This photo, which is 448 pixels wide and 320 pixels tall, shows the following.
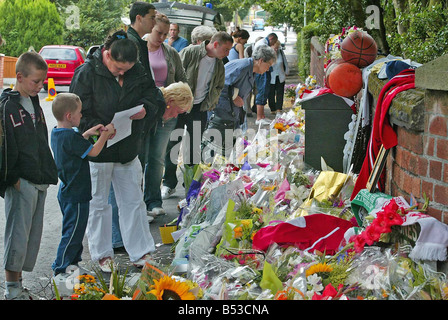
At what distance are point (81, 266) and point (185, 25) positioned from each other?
16915mm

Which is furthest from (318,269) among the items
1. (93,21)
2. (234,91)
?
(93,21)

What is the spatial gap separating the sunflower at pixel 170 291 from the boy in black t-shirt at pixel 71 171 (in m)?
1.90

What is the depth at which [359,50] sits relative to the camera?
6.22 meters

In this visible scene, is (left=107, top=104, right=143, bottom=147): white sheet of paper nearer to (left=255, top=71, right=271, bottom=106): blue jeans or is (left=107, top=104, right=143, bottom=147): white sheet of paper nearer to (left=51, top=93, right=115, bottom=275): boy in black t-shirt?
(left=51, top=93, right=115, bottom=275): boy in black t-shirt

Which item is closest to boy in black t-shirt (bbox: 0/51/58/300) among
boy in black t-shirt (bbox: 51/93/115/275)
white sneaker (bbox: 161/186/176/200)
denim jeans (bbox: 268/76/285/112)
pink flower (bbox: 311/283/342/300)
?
boy in black t-shirt (bbox: 51/93/115/275)

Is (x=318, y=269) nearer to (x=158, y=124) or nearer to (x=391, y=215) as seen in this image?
(x=391, y=215)

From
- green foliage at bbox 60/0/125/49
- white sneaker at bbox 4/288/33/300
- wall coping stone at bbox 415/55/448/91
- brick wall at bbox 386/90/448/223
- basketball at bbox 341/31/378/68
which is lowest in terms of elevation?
green foliage at bbox 60/0/125/49

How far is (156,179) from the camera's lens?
276 inches

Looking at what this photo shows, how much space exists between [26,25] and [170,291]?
1310 inches

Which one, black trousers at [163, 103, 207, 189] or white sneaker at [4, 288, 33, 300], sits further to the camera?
black trousers at [163, 103, 207, 189]

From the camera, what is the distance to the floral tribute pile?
126 inches

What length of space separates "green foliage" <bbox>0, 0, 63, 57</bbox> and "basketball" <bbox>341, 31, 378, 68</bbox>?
29.2 meters
